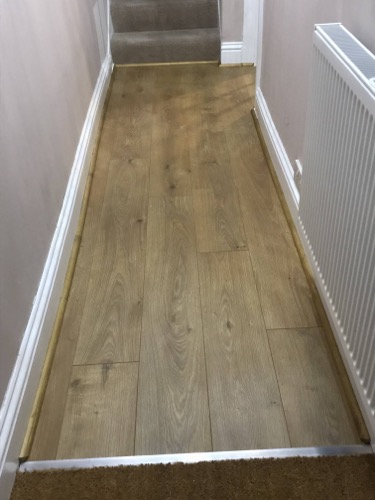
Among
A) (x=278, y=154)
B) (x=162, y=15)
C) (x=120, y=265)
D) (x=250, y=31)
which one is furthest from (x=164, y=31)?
(x=120, y=265)

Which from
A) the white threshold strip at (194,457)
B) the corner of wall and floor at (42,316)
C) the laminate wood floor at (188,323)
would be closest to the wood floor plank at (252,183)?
the laminate wood floor at (188,323)

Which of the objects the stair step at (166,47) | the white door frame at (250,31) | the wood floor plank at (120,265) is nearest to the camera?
the wood floor plank at (120,265)

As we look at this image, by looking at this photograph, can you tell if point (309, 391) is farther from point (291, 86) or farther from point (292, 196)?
point (291, 86)

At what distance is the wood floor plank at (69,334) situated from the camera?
1.43 m

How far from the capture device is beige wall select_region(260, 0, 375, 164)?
139 cm

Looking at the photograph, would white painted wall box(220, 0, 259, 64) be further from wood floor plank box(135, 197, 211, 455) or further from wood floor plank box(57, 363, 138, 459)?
wood floor plank box(57, 363, 138, 459)

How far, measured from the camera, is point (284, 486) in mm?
1272

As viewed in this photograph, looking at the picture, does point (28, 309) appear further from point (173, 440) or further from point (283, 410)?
point (283, 410)

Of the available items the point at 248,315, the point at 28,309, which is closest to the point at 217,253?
the point at 248,315

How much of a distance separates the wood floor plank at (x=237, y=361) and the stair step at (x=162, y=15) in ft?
8.65

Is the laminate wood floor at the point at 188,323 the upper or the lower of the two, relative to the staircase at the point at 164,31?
lower

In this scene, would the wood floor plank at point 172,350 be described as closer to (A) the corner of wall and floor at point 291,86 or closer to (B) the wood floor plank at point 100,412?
(B) the wood floor plank at point 100,412

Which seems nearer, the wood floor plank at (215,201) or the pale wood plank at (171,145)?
the wood floor plank at (215,201)

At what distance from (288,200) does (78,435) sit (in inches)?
51.4
